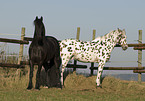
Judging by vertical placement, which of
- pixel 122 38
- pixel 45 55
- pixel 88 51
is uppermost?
pixel 122 38

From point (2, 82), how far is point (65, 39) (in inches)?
126

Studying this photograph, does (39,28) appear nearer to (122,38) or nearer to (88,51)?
(88,51)

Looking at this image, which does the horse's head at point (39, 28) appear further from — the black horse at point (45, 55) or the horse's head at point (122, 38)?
the horse's head at point (122, 38)

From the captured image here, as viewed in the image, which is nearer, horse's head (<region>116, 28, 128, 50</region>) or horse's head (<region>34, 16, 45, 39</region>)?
horse's head (<region>34, 16, 45, 39</region>)

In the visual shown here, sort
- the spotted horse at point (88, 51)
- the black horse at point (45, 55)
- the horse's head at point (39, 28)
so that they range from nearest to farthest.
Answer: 1. the horse's head at point (39, 28)
2. the black horse at point (45, 55)
3. the spotted horse at point (88, 51)

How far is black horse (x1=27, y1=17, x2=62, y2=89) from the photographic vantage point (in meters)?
8.49

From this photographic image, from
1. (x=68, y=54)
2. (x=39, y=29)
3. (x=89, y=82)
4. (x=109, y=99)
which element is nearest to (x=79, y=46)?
(x=68, y=54)

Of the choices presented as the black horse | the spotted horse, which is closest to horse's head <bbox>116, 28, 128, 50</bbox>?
the spotted horse

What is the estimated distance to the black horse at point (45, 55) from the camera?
27.9 feet

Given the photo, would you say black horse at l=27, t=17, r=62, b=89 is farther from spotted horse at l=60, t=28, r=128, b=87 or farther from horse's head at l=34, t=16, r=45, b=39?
spotted horse at l=60, t=28, r=128, b=87

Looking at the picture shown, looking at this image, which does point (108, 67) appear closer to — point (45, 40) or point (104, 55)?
point (104, 55)

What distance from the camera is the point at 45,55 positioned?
8750mm

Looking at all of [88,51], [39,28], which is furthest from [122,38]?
[39,28]

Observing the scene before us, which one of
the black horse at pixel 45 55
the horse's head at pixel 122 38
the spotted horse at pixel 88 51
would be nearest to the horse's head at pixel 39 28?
the black horse at pixel 45 55
